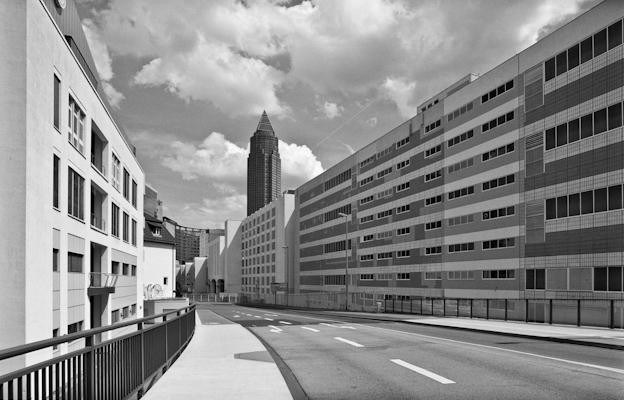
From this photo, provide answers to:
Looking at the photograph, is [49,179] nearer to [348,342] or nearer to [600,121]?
[348,342]

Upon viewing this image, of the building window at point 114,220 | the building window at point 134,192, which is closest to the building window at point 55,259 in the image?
the building window at point 114,220

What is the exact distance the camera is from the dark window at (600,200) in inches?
1292

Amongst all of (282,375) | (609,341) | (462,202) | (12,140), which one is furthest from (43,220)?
(462,202)

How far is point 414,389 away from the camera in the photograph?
8.71 meters

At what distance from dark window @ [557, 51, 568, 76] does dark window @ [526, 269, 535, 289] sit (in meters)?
15.9

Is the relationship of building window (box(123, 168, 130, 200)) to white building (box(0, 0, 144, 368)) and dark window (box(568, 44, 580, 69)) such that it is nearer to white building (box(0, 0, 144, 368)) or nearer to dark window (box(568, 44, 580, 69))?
white building (box(0, 0, 144, 368))

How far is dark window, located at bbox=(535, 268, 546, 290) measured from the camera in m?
37.8

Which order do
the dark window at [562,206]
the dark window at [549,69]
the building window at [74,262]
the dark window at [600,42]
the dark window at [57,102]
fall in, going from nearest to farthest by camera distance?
1. the dark window at [57,102]
2. the building window at [74,262]
3. the dark window at [600,42]
4. the dark window at [562,206]
5. the dark window at [549,69]

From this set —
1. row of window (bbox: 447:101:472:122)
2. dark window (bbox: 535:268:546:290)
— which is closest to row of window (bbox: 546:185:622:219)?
dark window (bbox: 535:268:546:290)

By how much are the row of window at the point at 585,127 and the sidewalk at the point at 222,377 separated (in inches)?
1180

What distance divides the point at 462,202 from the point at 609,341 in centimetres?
3494

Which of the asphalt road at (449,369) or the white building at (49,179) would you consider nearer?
the asphalt road at (449,369)

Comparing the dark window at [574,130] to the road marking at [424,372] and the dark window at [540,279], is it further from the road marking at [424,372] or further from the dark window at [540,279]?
the road marking at [424,372]

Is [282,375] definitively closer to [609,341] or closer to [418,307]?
[609,341]
